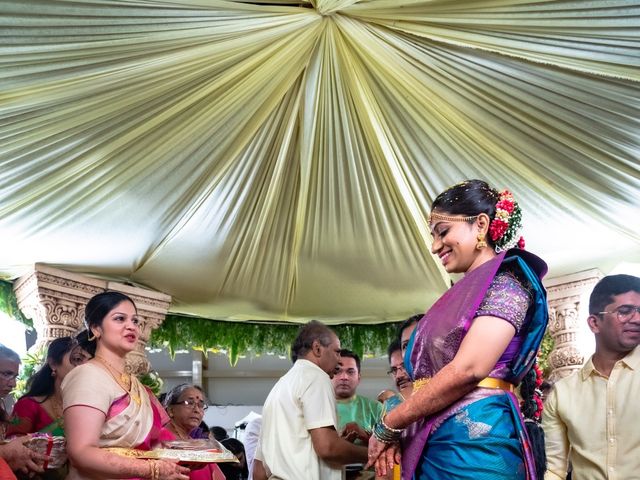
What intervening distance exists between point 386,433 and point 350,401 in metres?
3.89

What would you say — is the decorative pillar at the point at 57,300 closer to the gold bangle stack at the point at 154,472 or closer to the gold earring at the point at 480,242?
the gold bangle stack at the point at 154,472

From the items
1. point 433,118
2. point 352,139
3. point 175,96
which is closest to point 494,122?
point 433,118

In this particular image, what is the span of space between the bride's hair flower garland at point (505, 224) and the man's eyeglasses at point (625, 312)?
948mm

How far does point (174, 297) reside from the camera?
25.9 feet

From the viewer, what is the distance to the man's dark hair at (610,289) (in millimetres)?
3447

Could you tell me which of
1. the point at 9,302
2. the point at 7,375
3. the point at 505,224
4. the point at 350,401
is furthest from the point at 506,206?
the point at 9,302

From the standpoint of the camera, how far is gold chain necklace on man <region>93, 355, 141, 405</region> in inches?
145

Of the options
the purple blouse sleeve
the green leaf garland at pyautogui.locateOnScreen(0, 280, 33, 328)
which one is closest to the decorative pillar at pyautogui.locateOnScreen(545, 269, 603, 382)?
the purple blouse sleeve

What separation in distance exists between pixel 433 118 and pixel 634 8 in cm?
159

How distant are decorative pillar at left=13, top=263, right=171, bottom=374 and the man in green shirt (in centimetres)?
202

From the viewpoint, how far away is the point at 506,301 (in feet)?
8.05

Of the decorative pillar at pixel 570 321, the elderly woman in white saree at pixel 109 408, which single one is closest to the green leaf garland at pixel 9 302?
the elderly woman in white saree at pixel 109 408

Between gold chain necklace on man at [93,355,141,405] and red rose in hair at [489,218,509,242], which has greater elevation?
red rose in hair at [489,218,509,242]

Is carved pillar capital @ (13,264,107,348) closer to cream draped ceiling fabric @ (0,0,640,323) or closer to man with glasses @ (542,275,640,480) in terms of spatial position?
cream draped ceiling fabric @ (0,0,640,323)
